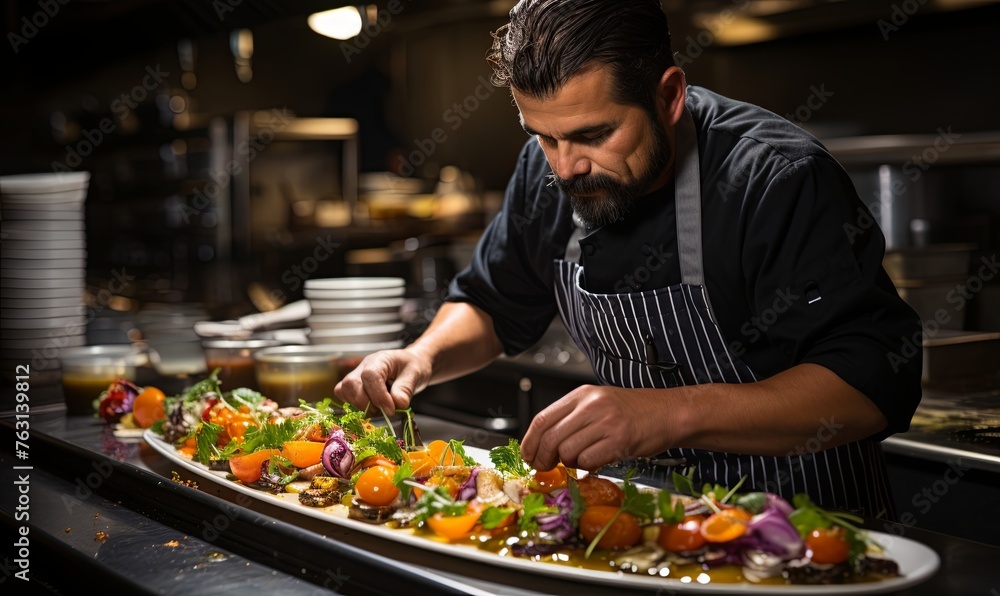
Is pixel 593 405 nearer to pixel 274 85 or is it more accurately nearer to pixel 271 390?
pixel 271 390

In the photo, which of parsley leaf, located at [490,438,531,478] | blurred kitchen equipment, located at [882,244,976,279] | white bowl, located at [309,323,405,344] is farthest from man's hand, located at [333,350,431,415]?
blurred kitchen equipment, located at [882,244,976,279]

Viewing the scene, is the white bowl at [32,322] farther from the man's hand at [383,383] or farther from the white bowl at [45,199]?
the man's hand at [383,383]

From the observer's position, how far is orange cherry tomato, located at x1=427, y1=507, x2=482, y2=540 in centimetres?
143

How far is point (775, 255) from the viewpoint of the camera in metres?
1.80

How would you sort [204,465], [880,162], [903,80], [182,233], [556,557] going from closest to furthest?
[556,557], [204,465], [880,162], [903,80], [182,233]

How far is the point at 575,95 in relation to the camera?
1.72 meters

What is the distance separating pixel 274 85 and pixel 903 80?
19.7 ft

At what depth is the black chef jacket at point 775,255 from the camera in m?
1.65

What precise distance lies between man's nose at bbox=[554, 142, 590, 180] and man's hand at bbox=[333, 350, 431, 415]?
61 centimetres

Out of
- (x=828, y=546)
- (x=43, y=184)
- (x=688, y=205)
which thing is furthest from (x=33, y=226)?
(x=828, y=546)

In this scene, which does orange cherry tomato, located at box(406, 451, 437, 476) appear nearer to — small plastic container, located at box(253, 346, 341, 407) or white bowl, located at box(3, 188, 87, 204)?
small plastic container, located at box(253, 346, 341, 407)

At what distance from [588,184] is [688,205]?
0.24m

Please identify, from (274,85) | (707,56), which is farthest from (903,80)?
(274,85)

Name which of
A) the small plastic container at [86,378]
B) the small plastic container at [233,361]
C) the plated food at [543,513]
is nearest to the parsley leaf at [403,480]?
the plated food at [543,513]
